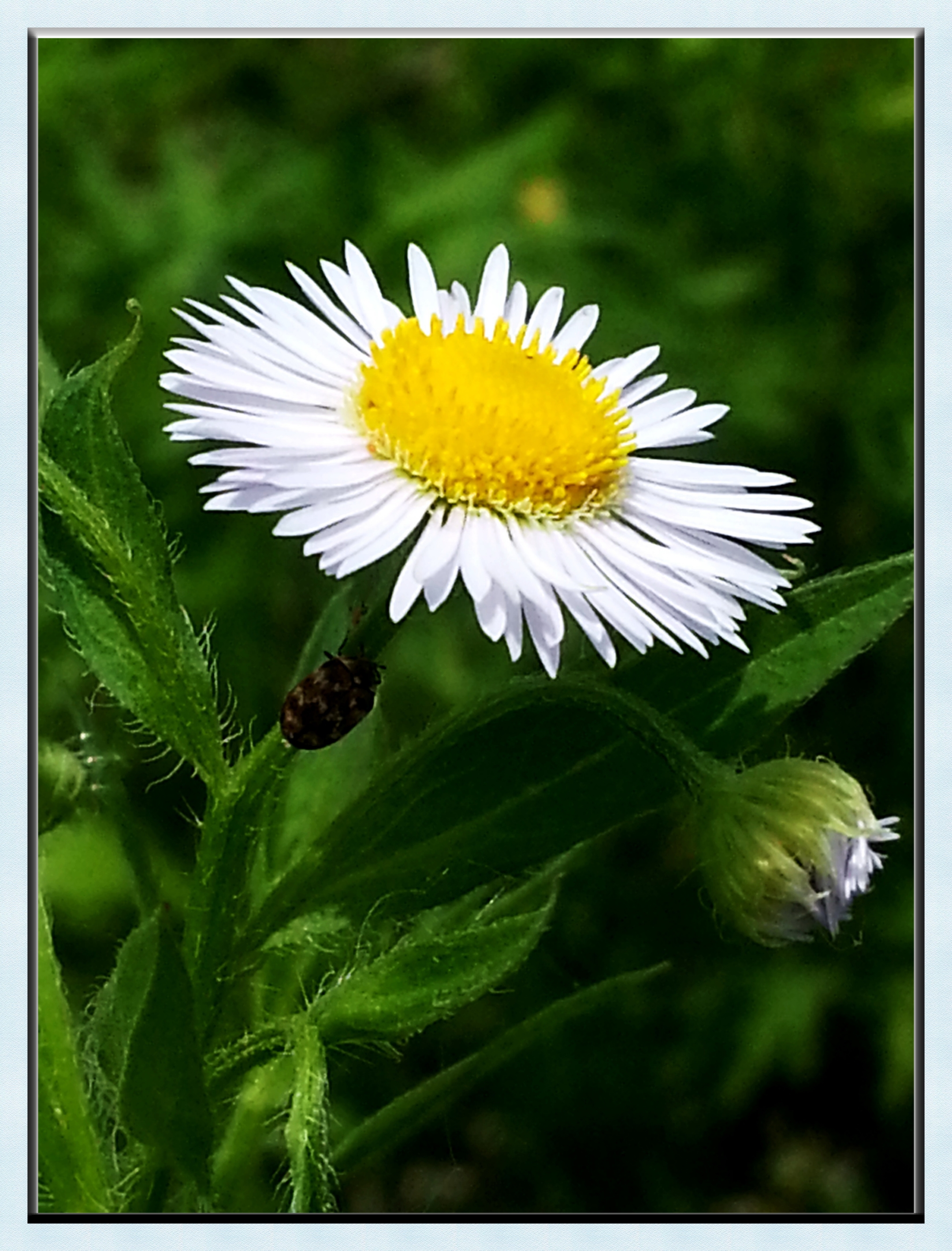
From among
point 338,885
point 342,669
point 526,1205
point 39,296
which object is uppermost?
point 39,296

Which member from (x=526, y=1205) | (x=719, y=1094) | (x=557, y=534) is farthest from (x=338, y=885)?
(x=719, y=1094)

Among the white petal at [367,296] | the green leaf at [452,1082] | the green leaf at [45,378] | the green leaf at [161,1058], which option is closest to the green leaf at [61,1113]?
the green leaf at [161,1058]

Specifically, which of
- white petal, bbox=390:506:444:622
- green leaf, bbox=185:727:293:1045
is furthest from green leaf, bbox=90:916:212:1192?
white petal, bbox=390:506:444:622

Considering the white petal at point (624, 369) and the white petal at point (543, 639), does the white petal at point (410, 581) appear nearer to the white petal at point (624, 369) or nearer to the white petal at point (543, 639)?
the white petal at point (543, 639)

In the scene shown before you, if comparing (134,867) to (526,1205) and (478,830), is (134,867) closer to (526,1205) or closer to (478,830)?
(478,830)

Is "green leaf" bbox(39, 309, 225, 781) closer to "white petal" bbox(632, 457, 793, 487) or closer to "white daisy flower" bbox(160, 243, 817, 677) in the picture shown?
"white daisy flower" bbox(160, 243, 817, 677)

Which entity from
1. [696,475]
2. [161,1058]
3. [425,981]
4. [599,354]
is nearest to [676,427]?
[696,475]
